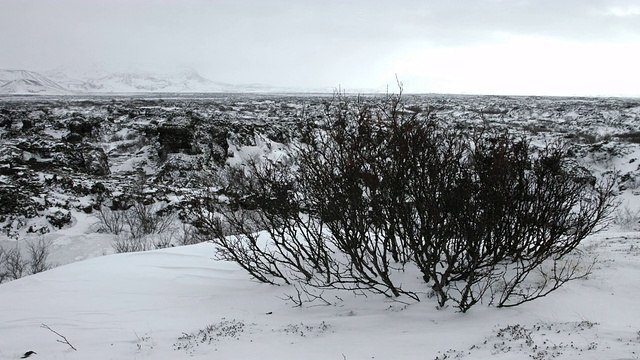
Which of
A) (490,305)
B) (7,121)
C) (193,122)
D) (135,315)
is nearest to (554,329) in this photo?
(490,305)

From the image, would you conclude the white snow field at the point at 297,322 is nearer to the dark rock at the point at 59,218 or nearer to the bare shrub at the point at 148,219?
the bare shrub at the point at 148,219

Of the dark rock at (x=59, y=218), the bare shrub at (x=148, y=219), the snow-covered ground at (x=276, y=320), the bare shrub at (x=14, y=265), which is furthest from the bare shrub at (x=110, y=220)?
the snow-covered ground at (x=276, y=320)

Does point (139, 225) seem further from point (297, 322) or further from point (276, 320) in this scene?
point (297, 322)

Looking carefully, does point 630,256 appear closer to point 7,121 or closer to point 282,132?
point 282,132

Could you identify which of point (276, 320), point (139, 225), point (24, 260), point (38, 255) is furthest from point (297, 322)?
point (139, 225)

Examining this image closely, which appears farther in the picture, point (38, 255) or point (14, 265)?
point (38, 255)

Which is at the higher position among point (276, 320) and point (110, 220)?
point (276, 320)

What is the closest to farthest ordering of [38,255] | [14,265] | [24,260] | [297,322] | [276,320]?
[297,322] → [276,320] → [14,265] → [24,260] → [38,255]

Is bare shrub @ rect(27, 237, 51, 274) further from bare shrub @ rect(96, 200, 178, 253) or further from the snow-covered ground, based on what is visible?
the snow-covered ground

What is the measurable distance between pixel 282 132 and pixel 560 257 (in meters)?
27.1

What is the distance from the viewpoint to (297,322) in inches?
185

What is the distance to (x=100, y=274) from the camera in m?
6.69

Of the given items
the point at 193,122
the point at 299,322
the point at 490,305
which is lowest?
the point at 299,322

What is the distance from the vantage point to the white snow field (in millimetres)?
3447
